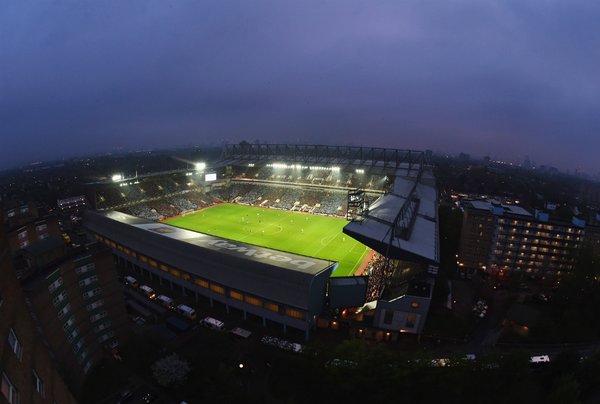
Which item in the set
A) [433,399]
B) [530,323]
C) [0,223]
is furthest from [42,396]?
[530,323]

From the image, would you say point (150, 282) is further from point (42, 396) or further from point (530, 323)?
point (530, 323)

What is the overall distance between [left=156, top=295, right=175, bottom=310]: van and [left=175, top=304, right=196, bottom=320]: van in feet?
5.36

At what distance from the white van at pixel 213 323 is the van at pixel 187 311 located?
1.71 m

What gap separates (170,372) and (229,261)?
12.5m

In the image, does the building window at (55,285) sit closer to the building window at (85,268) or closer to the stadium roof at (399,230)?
the building window at (85,268)

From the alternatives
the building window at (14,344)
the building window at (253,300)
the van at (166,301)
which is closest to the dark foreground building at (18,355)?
the building window at (14,344)

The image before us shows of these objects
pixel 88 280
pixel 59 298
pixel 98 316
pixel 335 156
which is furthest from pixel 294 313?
pixel 335 156

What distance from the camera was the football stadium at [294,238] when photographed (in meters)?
29.7

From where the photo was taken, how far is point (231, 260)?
108 ft

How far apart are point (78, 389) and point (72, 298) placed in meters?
6.94

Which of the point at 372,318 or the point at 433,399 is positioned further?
the point at 372,318

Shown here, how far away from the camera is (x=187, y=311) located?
32031 mm

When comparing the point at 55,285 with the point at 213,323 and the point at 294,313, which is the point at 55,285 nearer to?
the point at 213,323

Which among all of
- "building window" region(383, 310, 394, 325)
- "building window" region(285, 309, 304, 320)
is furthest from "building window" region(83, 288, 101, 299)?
"building window" region(383, 310, 394, 325)
